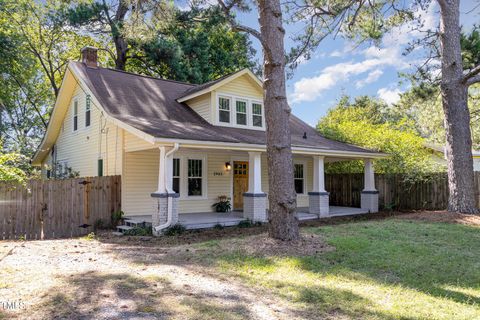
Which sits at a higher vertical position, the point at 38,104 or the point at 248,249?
the point at 38,104

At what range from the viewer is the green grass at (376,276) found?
406cm

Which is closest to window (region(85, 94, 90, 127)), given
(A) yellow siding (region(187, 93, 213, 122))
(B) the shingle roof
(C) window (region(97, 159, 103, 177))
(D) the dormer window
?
(B) the shingle roof

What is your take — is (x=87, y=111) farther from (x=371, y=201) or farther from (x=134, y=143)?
(x=371, y=201)

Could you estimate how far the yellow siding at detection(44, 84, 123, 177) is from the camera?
1257 centimetres

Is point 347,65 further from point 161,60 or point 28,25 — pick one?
point 28,25

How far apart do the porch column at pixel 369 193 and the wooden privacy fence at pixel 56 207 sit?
987 cm

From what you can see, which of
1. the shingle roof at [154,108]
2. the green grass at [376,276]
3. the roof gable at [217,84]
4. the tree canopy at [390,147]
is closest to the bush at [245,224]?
the shingle roof at [154,108]

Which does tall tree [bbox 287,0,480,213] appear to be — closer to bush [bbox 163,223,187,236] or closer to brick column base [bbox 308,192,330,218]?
brick column base [bbox 308,192,330,218]

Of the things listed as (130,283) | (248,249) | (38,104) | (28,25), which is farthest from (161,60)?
(130,283)

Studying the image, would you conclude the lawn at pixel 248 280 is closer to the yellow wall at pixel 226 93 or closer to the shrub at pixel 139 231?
the shrub at pixel 139 231

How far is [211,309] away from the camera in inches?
156

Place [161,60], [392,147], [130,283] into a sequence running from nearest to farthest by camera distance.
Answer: [130,283]
[392,147]
[161,60]

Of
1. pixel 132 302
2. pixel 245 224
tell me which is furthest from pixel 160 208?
pixel 132 302

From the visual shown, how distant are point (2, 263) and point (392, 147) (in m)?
14.8
